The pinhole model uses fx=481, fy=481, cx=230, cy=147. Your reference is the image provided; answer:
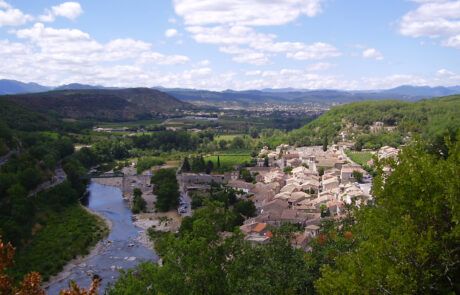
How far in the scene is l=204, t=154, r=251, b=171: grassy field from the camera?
2831 inches

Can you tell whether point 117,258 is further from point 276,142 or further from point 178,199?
point 276,142

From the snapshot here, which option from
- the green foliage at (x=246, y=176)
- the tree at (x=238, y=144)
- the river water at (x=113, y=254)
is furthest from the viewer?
the tree at (x=238, y=144)

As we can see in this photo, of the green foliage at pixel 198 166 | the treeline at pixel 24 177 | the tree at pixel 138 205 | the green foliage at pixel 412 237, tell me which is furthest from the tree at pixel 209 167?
the green foliage at pixel 412 237

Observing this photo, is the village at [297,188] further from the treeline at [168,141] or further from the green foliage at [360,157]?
the treeline at [168,141]

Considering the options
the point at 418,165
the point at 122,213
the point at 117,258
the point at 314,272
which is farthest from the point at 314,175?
the point at 418,165

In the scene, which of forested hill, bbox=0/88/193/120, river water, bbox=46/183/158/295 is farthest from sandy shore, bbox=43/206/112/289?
forested hill, bbox=0/88/193/120

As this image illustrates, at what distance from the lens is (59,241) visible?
1490 inches

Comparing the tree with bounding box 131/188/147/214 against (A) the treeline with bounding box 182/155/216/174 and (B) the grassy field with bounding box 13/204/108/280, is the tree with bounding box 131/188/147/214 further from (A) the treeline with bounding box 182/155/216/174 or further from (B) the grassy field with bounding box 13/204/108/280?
(A) the treeline with bounding box 182/155/216/174

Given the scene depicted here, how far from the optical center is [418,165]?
9.27 m

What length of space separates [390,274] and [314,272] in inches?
355

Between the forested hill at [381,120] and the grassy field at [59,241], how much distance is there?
2014 inches

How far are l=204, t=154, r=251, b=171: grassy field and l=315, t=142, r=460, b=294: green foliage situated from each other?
198 ft

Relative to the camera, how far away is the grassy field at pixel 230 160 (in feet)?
236

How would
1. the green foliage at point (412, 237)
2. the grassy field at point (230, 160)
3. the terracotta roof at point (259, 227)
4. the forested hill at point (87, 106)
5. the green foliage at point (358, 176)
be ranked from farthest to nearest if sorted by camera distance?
the forested hill at point (87, 106) → the grassy field at point (230, 160) → the green foliage at point (358, 176) → the terracotta roof at point (259, 227) → the green foliage at point (412, 237)
